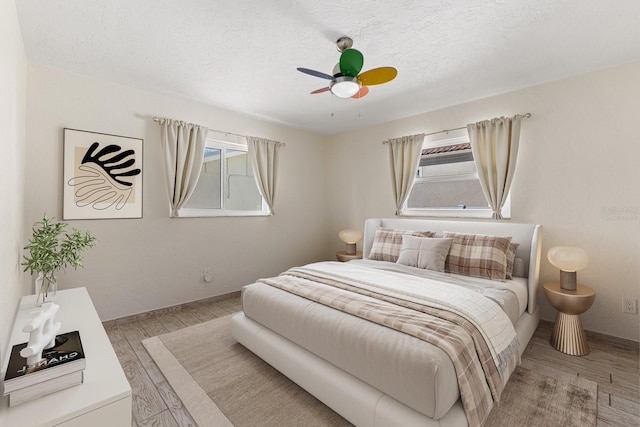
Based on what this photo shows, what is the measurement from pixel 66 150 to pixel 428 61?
3.52 m

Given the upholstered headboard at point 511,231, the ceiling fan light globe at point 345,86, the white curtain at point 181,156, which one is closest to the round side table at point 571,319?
the upholstered headboard at point 511,231

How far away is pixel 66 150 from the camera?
2.63 meters

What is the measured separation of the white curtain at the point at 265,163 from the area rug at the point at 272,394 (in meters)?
2.31

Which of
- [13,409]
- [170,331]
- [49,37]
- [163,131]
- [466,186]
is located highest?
[49,37]

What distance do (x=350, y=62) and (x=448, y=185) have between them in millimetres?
2408

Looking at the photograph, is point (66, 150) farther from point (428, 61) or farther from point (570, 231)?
point (570, 231)

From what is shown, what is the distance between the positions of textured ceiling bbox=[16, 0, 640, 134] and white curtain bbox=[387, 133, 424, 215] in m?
0.83

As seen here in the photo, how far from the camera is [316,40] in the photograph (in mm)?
→ 2186

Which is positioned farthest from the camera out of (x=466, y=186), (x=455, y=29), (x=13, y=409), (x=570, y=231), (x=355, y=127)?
(x=355, y=127)

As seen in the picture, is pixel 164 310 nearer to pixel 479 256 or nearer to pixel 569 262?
pixel 479 256

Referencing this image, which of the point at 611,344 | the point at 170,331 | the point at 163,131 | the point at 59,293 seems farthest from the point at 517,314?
the point at 163,131

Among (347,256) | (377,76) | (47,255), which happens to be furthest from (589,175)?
(47,255)

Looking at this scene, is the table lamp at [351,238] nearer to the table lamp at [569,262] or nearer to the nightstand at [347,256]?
the nightstand at [347,256]

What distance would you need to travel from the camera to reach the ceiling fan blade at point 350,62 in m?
1.96
